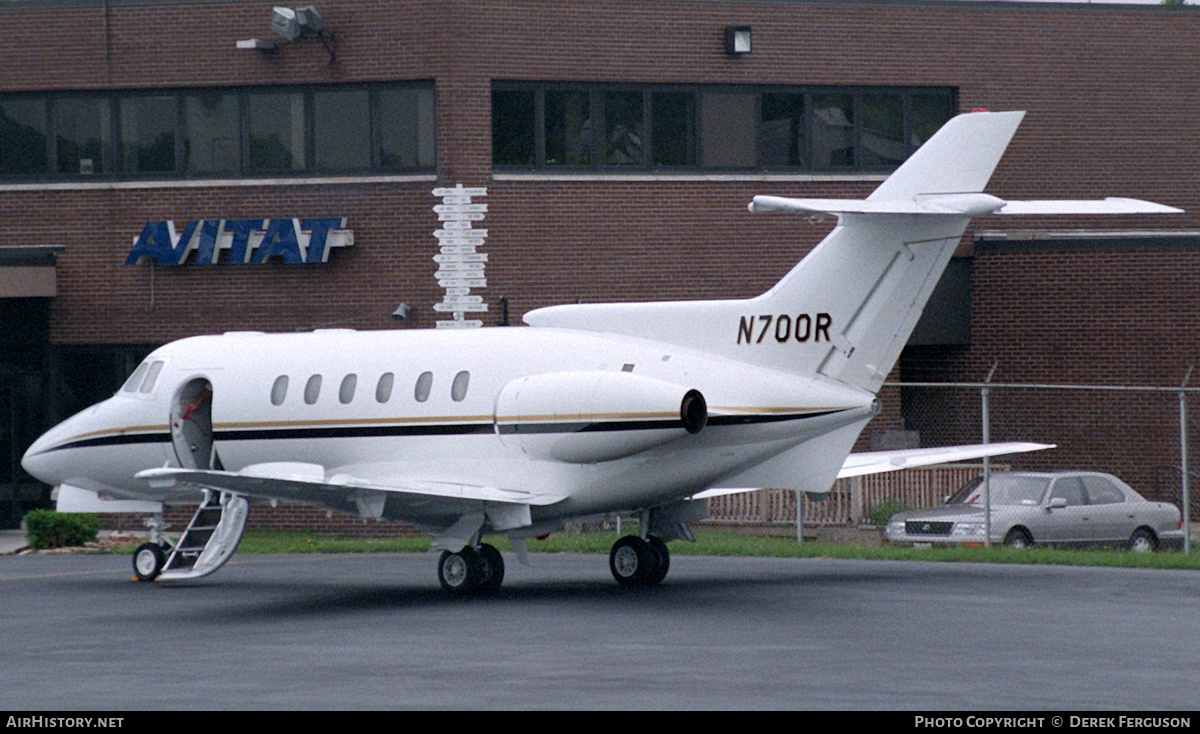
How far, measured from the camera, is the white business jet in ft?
61.0

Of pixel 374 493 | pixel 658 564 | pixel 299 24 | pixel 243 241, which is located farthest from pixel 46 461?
pixel 299 24

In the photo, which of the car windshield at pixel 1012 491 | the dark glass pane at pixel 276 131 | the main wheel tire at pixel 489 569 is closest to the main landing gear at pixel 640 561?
the main wheel tire at pixel 489 569

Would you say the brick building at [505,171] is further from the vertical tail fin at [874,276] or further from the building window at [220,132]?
the vertical tail fin at [874,276]

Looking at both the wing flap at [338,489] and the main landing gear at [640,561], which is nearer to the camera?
the wing flap at [338,489]

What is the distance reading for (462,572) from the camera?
2041 centimetres

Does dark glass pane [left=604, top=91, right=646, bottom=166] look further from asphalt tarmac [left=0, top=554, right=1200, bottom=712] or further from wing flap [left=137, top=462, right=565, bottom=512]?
wing flap [left=137, top=462, right=565, bottom=512]

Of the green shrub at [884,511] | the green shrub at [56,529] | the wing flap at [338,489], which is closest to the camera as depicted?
the wing flap at [338,489]

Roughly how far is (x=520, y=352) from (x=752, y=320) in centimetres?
275

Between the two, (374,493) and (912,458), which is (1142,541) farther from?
(374,493)

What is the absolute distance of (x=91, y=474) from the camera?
23.7 meters

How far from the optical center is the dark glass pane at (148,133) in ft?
109

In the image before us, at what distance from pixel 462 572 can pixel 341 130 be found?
1436cm

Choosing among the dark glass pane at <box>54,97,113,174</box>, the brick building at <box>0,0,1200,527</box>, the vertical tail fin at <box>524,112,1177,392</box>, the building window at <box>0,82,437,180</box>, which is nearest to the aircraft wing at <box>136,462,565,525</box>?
the vertical tail fin at <box>524,112,1177,392</box>

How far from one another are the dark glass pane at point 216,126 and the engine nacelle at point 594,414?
15.0 metres
